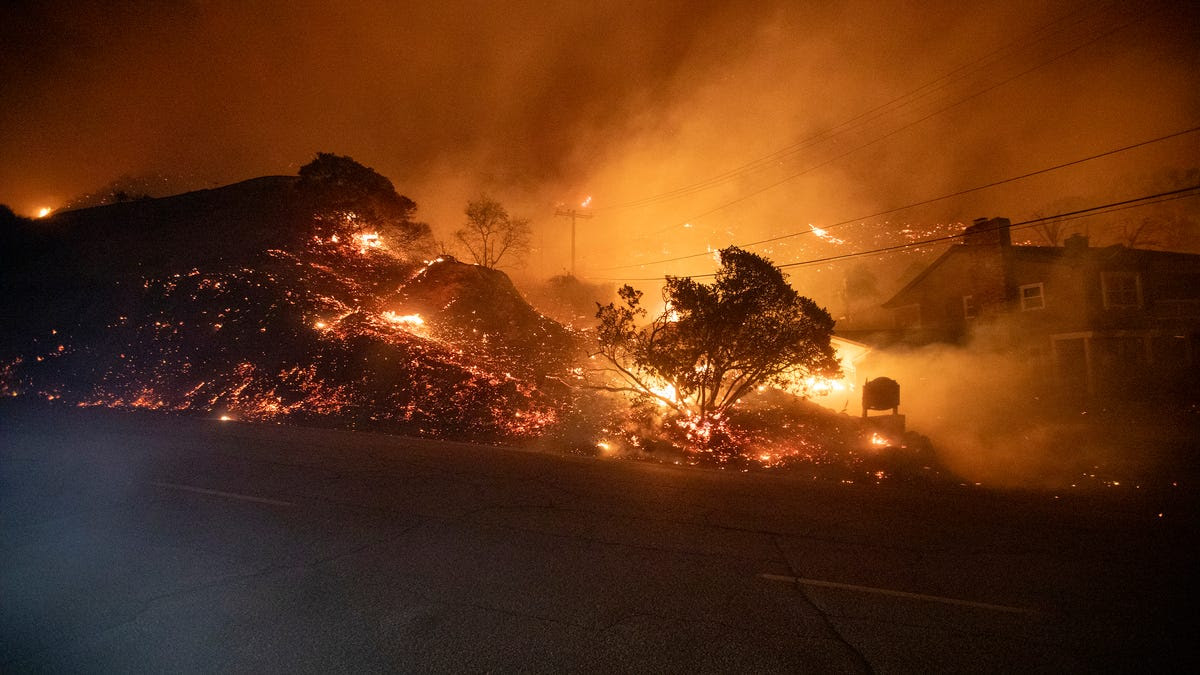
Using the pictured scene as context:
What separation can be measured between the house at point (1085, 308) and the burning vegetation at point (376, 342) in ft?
32.7

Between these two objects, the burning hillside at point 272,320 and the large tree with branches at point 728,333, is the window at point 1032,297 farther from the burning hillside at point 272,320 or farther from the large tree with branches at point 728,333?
the burning hillside at point 272,320

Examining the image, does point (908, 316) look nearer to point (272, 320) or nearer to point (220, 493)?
point (272, 320)

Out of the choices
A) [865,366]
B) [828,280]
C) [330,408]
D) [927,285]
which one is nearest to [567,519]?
[330,408]

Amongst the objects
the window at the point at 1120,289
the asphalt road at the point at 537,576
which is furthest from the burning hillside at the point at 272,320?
the window at the point at 1120,289

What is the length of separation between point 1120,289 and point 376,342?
32.9 m

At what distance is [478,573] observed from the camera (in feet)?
15.6

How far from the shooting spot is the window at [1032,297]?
80.3 feet

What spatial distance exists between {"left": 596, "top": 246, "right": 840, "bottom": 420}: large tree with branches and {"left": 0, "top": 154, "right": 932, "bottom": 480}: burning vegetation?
0.19ft

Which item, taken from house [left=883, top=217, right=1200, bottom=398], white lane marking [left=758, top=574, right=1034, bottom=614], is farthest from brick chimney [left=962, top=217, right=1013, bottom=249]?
white lane marking [left=758, top=574, right=1034, bottom=614]

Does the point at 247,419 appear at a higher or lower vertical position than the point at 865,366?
lower

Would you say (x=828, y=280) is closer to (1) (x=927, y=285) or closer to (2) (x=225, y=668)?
(1) (x=927, y=285)

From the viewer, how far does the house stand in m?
22.0

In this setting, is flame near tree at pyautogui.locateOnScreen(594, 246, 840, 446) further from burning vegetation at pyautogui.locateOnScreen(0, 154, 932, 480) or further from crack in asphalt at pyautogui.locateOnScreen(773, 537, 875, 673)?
crack in asphalt at pyautogui.locateOnScreen(773, 537, 875, 673)

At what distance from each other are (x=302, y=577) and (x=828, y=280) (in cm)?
11776
